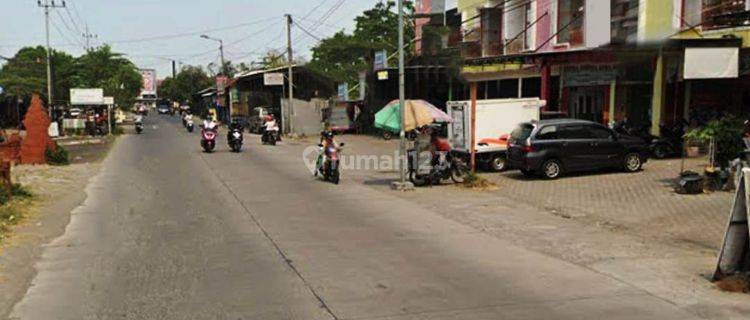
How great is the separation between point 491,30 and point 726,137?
19408mm

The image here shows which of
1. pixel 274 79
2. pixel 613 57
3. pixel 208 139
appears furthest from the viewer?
pixel 274 79

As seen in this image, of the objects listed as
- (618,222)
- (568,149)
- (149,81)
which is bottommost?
(618,222)

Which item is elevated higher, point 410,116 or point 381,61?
point 381,61

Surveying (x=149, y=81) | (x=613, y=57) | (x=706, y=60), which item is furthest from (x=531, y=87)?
(x=149, y=81)

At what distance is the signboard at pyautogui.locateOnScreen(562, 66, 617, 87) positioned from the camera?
2577 cm

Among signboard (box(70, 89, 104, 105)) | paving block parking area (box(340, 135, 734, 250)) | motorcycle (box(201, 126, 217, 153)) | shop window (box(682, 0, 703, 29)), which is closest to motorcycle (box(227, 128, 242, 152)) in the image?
motorcycle (box(201, 126, 217, 153))

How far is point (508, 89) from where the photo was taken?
32469mm

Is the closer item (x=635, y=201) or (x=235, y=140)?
(x=635, y=201)

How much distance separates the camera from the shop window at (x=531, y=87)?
99.0 ft

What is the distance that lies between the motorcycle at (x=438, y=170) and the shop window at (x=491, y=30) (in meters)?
15.9

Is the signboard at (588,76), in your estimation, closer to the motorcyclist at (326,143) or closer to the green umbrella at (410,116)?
the green umbrella at (410,116)

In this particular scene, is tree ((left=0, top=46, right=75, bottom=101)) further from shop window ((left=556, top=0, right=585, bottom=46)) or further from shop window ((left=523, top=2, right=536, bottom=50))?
shop window ((left=556, top=0, right=585, bottom=46))

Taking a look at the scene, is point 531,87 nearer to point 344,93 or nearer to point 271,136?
point 271,136

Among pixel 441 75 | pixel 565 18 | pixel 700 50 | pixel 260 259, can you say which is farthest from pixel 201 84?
pixel 260 259
